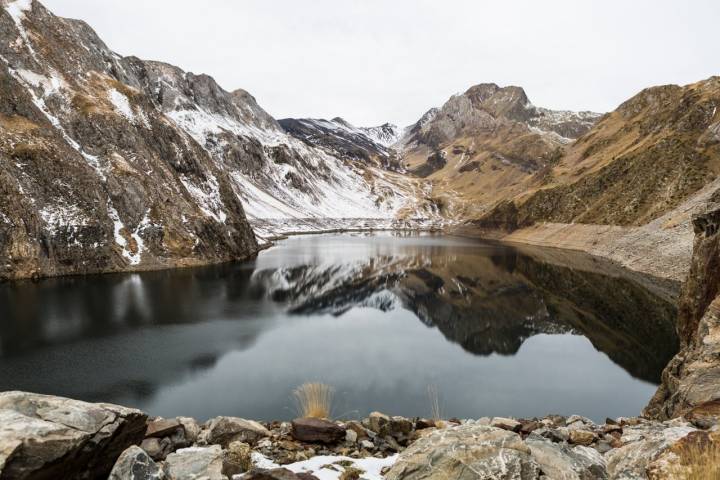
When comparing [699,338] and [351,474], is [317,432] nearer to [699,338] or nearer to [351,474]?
[351,474]

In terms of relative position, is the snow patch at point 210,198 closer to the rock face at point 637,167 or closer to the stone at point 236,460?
the stone at point 236,460

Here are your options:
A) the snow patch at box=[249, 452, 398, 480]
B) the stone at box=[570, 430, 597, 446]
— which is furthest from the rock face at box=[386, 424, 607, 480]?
the stone at box=[570, 430, 597, 446]

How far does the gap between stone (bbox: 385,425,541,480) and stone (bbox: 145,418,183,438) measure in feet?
21.4

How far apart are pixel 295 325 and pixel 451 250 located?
7526 cm

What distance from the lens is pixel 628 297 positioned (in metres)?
50.5

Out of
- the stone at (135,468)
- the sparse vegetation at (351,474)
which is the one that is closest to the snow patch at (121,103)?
the stone at (135,468)

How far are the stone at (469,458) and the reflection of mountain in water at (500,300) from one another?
2614 centimetres

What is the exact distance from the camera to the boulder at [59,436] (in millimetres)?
6190

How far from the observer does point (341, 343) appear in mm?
33875

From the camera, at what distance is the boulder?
6.19 metres

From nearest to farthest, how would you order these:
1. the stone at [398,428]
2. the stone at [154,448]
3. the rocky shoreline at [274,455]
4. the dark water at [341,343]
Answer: the rocky shoreline at [274,455] → the stone at [154,448] → the stone at [398,428] → the dark water at [341,343]

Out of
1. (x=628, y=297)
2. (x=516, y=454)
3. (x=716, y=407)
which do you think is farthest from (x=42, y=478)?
(x=628, y=297)

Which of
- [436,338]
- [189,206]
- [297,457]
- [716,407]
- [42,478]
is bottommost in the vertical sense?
[436,338]

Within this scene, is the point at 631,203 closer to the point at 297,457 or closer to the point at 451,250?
the point at 451,250
